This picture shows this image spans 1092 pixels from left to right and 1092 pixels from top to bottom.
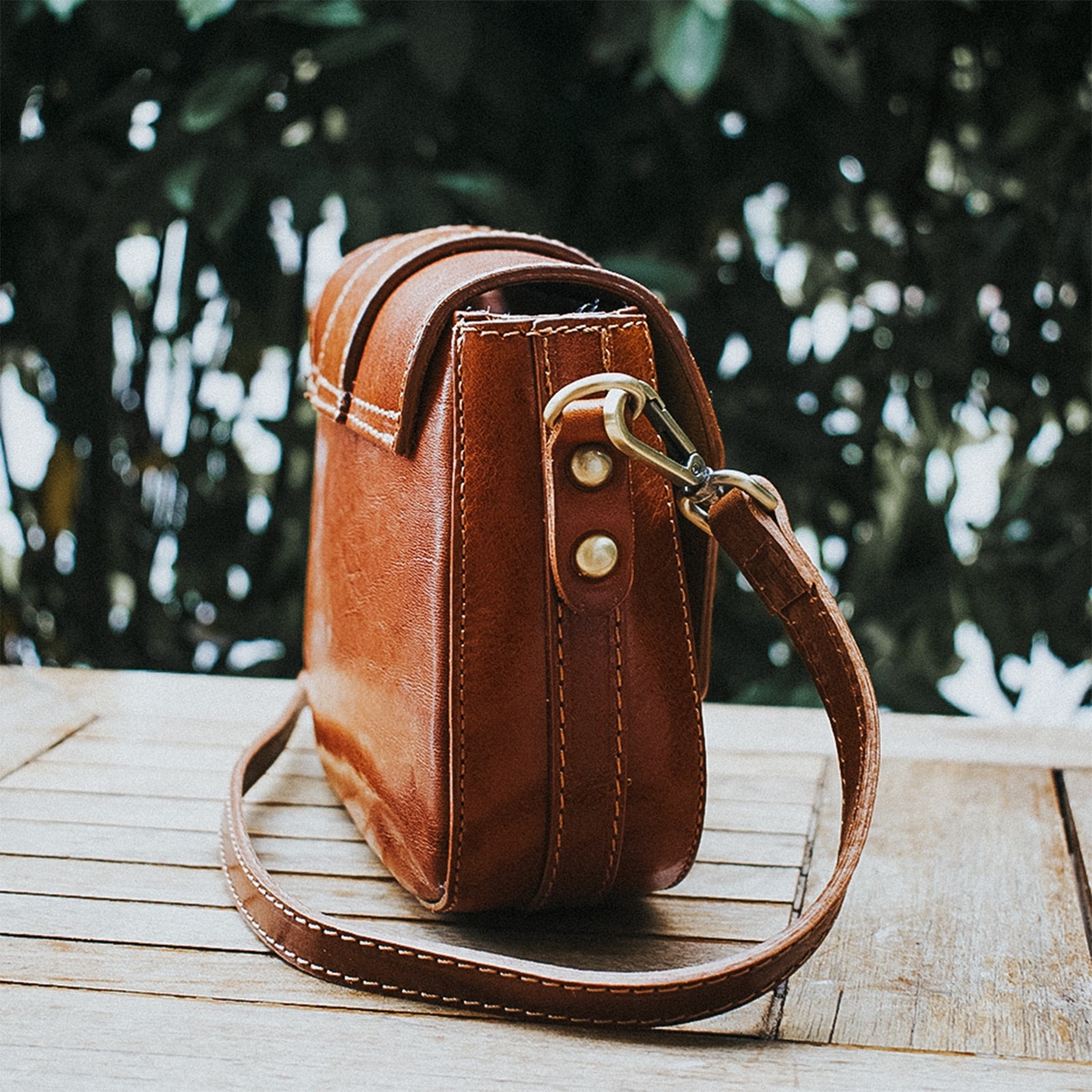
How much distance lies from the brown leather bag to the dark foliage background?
57 cm

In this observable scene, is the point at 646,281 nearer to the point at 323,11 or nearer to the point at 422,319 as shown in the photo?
the point at 323,11

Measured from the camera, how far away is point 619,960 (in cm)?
57

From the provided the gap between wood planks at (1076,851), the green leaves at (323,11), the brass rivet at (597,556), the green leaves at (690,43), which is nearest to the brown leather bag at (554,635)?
the brass rivet at (597,556)

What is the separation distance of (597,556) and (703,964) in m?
0.17

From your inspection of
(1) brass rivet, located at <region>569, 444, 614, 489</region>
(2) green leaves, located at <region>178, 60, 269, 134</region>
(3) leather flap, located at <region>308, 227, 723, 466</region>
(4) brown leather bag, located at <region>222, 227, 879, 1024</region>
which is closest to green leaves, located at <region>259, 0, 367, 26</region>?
(2) green leaves, located at <region>178, 60, 269, 134</region>

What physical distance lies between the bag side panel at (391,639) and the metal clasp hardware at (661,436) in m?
0.06

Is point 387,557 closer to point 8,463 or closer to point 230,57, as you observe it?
point 230,57

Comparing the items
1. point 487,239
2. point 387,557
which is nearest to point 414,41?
point 487,239

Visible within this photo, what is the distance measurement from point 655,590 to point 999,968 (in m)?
0.22

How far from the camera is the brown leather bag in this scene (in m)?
0.53

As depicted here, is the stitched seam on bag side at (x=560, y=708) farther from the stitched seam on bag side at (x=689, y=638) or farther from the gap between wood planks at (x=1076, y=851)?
the gap between wood planks at (x=1076, y=851)

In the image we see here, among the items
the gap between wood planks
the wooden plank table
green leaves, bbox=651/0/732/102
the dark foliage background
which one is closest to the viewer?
the wooden plank table

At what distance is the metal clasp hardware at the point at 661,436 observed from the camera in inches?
20.4

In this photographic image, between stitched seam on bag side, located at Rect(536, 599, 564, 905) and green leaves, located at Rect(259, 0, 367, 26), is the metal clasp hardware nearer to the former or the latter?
stitched seam on bag side, located at Rect(536, 599, 564, 905)
